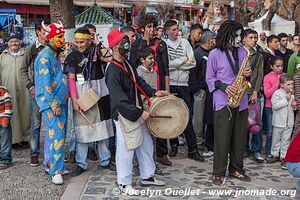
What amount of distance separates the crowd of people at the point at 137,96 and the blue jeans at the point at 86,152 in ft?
0.05

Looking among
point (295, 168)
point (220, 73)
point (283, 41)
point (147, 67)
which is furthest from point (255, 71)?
point (283, 41)

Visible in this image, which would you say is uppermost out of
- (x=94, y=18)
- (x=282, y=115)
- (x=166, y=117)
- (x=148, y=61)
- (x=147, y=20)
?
(x=94, y=18)

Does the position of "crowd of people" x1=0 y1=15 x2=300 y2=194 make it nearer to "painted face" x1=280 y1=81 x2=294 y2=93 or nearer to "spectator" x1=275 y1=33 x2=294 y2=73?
"painted face" x1=280 y1=81 x2=294 y2=93

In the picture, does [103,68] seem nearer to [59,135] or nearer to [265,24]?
[59,135]

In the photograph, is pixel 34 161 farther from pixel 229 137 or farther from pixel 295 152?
pixel 295 152

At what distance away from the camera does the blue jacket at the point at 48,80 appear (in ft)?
16.8

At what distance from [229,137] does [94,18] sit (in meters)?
9.74

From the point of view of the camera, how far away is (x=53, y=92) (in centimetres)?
527

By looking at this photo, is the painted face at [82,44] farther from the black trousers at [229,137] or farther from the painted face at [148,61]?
the black trousers at [229,137]

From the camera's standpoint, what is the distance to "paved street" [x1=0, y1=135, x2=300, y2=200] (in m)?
5.02

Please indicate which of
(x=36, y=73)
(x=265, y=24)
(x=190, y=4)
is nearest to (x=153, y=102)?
(x=36, y=73)

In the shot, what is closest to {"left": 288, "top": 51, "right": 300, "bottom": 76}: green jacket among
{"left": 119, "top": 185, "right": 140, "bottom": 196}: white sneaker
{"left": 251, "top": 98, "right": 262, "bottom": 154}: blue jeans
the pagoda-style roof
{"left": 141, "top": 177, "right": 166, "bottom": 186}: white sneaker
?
{"left": 251, "top": 98, "right": 262, "bottom": 154}: blue jeans

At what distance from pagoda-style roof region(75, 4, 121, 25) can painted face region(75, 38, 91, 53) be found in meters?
8.26

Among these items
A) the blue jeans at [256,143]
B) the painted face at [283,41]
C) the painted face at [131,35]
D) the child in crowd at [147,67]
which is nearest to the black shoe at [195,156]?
the blue jeans at [256,143]
